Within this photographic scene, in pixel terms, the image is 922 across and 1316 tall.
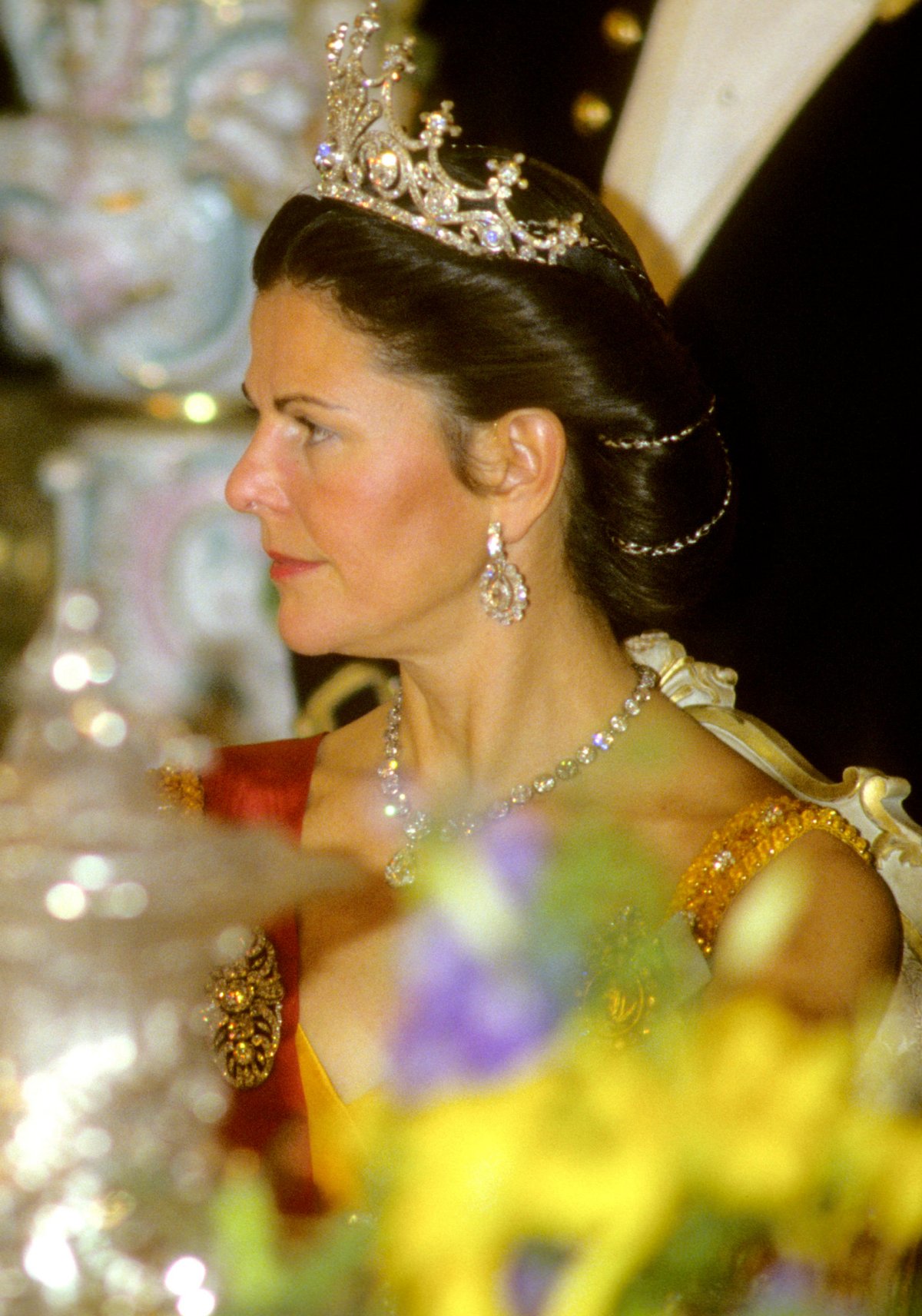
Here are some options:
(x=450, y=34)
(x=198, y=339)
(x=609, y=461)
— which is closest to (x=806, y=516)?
(x=609, y=461)

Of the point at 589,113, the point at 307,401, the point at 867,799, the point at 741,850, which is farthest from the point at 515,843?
the point at 589,113

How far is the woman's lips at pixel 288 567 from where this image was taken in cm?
125

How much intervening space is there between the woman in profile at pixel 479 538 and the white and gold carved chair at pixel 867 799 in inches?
1.1

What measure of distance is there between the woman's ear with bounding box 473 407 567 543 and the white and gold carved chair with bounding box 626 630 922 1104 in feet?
0.80

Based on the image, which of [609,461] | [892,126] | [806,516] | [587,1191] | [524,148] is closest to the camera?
[587,1191]

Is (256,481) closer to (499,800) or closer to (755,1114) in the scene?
(499,800)

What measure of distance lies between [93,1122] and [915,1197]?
303 mm

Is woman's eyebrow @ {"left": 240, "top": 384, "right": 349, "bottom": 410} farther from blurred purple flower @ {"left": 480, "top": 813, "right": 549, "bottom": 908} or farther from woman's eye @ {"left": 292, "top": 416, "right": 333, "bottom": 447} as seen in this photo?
blurred purple flower @ {"left": 480, "top": 813, "right": 549, "bottom": 908}

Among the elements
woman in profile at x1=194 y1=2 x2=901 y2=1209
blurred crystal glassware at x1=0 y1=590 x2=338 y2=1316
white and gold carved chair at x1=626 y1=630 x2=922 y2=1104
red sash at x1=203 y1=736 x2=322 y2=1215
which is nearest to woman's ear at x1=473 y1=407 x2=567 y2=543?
woman in profile at x1=194 y1=2 x2=901 y2=1209

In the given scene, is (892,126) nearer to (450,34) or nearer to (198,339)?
(450,34)

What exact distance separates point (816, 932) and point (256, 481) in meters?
0.59

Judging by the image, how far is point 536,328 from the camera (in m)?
1.22

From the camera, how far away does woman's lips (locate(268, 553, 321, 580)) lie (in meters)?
1.25

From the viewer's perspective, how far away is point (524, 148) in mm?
1672
